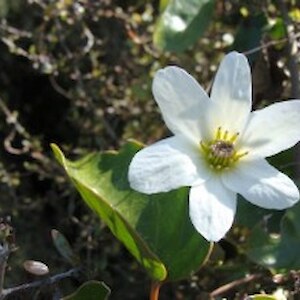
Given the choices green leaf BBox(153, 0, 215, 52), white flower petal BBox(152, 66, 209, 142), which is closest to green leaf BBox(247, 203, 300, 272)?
white flower petal BBox(152, 66, 209, 142)

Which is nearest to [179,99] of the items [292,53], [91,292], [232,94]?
[232,94]

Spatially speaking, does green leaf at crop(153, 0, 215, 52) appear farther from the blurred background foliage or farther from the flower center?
the flower center

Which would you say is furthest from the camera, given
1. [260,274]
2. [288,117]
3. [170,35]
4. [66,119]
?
[66,119]

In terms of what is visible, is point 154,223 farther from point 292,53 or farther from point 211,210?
point 292,53

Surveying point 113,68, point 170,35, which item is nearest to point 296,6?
point 170,35

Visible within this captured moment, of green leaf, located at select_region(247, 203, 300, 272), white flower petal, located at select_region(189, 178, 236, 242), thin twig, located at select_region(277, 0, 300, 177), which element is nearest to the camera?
white flower petal, located at select_region(189, 178, 236, 242)

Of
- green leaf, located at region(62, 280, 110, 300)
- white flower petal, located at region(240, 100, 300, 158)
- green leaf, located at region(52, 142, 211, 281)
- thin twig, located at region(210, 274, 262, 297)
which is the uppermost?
white flower petal, located at region(240, 100, 300, 158)

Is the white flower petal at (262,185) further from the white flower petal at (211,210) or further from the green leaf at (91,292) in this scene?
the green leaf at (91,292)

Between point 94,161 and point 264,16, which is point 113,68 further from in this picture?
point 94,161
